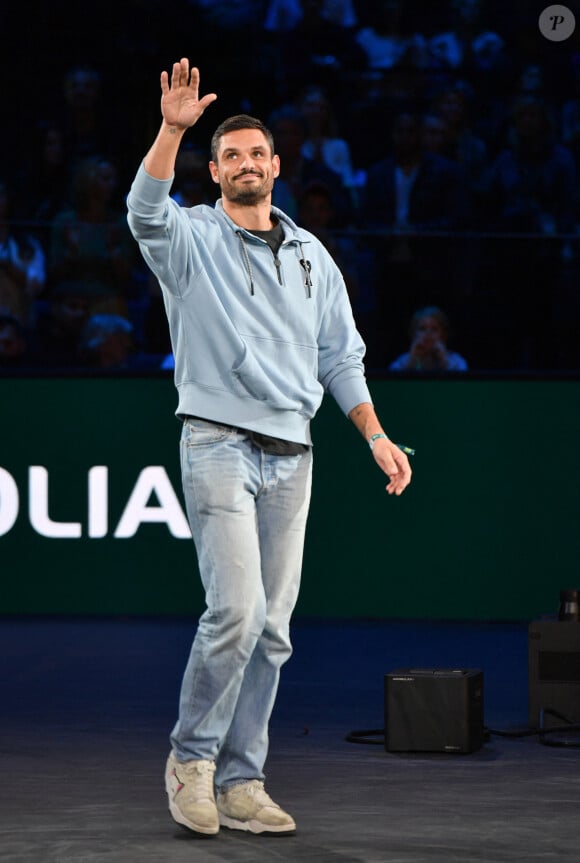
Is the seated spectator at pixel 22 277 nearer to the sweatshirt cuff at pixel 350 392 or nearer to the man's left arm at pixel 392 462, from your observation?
the sweatshirt cuff at pixel 350 392

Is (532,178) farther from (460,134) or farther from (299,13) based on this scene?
(299,13)

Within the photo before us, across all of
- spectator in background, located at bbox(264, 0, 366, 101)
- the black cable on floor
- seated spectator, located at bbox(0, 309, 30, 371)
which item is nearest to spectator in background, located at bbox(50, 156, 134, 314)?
seated spectator, located at bbox(0, 309, 30, 371)

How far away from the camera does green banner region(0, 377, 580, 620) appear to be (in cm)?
852

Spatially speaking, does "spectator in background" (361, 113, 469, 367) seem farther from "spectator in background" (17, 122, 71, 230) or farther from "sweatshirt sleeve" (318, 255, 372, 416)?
"sweatshirt sleeve" (318, 255, 372, 416)

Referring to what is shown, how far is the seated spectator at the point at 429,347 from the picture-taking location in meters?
8.79

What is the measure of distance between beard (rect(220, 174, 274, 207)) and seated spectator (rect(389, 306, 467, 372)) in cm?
456

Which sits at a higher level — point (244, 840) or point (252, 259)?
point (252, 259)

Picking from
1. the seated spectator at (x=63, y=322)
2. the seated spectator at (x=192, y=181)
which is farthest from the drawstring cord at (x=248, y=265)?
the seated spectator at (x=192, y=181)

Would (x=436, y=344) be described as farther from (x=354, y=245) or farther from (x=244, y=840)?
(x=244, y=840)

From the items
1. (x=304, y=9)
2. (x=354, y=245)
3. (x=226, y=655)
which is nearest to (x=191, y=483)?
(x=226, y=655)

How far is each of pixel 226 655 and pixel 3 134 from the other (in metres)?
6.42

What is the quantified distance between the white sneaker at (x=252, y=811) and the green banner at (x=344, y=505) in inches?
173

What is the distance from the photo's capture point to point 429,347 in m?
8.84

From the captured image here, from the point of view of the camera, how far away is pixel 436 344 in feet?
29.1
